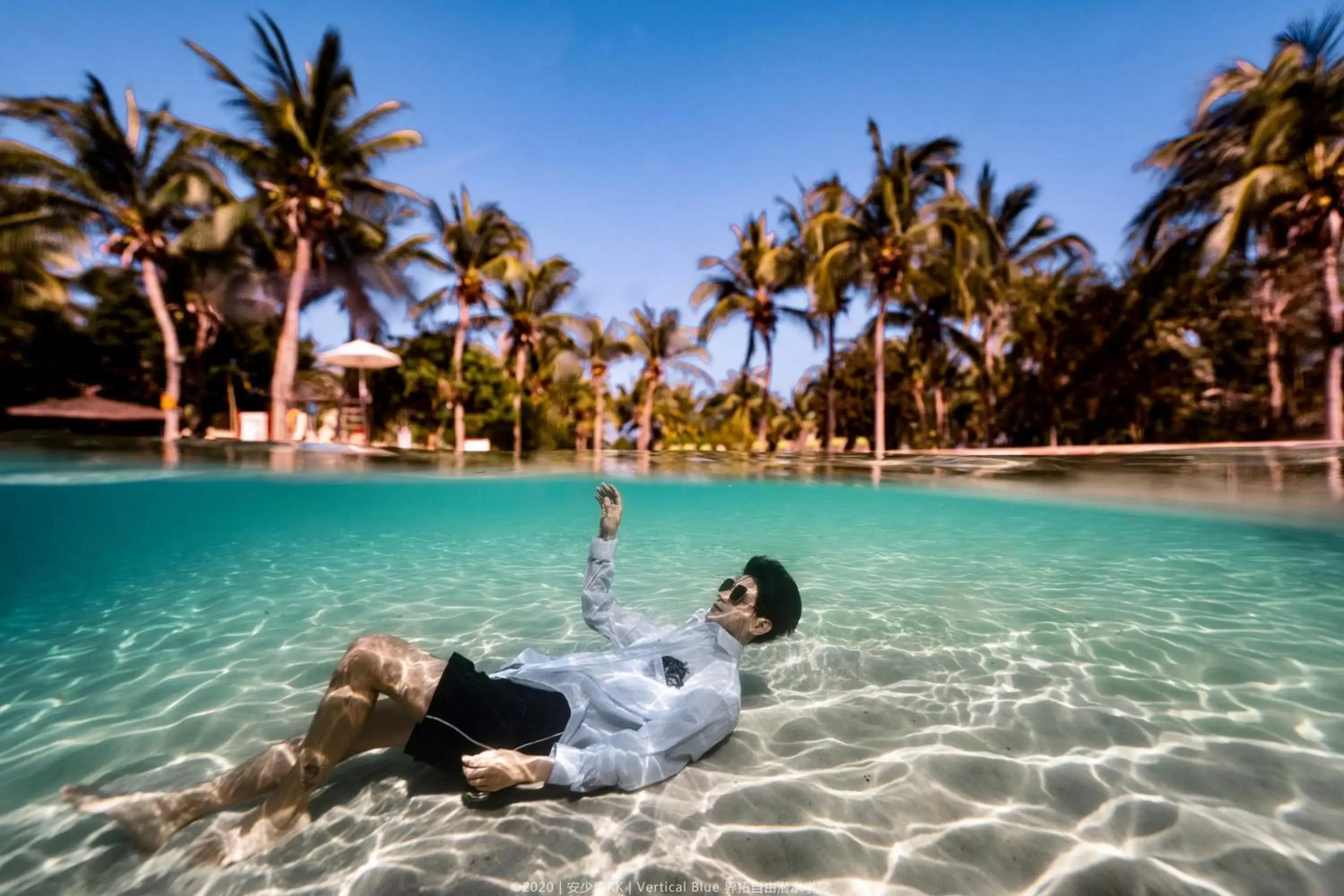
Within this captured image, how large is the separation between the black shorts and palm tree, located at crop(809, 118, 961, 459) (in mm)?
16989

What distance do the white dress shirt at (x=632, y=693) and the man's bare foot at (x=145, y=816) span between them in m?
1.56

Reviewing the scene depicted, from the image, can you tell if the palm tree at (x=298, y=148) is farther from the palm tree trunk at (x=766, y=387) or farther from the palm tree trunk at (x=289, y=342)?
the palm tree trunk at (x=766, y=387)

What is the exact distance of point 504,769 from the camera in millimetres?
2379

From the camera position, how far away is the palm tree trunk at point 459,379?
23.6m

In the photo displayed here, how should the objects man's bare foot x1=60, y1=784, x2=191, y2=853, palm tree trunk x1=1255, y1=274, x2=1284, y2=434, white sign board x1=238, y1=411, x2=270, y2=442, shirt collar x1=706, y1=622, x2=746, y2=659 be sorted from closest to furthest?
man's bare foot x1=60, y1=784, x2=191, y2=853
shirt collar x1=706, y1=622, x2=746, y2=659
palm tree trunk x1=1255, y1=274, x2=1284, y2=434
white sign board x1=238, y1=411, x2=270, y2=442

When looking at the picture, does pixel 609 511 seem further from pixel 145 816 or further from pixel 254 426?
pixel 254 426

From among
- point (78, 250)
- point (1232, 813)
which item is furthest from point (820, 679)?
point (78, 250)

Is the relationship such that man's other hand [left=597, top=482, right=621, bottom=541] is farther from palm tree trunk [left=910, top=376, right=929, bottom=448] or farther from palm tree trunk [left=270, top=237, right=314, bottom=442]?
palm tree trunk [left=910, top=376, right=929, bottom=448]

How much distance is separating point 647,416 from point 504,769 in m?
26.9

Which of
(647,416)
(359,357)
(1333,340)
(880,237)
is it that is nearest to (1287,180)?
(1333,340)

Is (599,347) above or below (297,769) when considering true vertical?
above

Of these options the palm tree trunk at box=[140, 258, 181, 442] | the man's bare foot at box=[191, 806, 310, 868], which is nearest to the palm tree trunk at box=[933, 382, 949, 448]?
the man's bare foot at box=[191, 806, 310, 868]

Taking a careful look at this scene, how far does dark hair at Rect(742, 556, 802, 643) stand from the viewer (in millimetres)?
3158

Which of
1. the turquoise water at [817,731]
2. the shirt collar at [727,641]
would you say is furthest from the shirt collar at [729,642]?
the turquoise water at [817,731]
